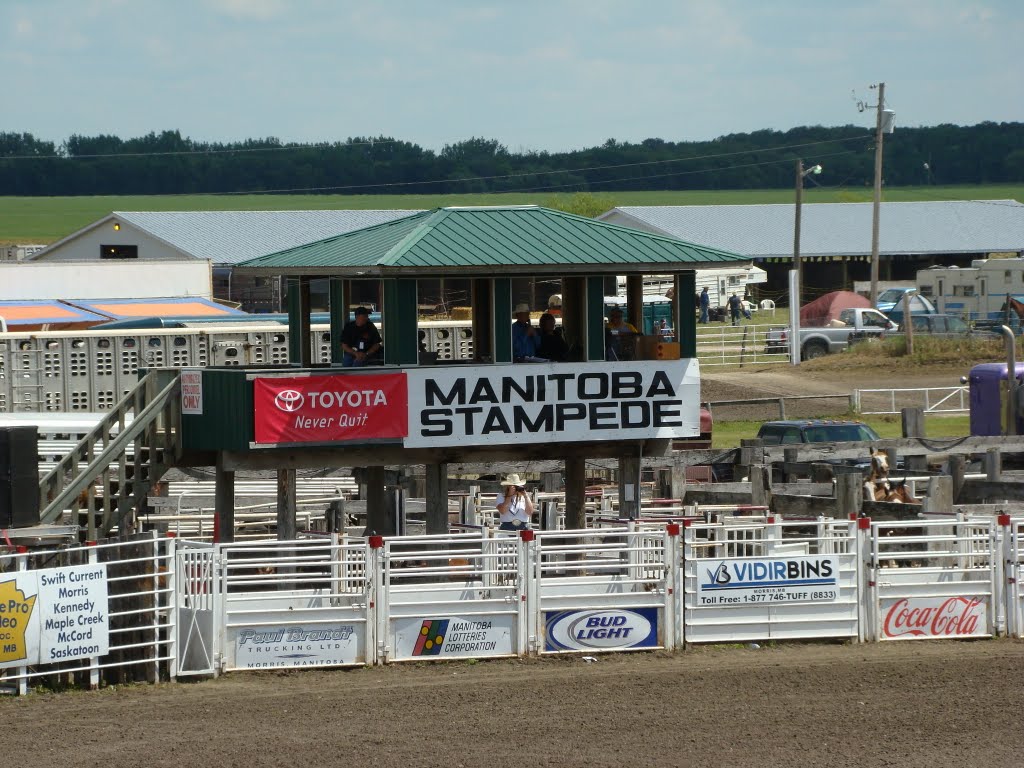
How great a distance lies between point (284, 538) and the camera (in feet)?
63.3

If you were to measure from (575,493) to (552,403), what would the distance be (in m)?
1.66

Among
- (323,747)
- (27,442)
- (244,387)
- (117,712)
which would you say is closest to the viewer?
(323,747)

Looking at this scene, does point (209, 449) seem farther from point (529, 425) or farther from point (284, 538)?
point (529, 425)

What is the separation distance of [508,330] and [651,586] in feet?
13.4

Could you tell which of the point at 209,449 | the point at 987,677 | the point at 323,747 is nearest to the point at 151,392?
the point at 209,449

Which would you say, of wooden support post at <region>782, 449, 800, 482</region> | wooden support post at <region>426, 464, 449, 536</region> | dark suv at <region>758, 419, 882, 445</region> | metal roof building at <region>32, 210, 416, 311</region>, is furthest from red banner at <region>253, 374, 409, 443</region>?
metal roof building at <region>32, 210, 416, 311</region>

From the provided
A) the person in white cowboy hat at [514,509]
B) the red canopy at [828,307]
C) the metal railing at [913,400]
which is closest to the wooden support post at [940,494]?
the person in white cowboy hat at [514,509]

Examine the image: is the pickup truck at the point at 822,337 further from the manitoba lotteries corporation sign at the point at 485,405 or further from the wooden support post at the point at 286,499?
the wooden support post at the point at 286,499

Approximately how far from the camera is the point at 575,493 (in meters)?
20.9

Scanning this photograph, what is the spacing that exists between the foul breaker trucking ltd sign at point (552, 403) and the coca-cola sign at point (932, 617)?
396cm

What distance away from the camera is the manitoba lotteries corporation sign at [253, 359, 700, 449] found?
18703 millimetres

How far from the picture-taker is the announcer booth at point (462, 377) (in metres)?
18.8

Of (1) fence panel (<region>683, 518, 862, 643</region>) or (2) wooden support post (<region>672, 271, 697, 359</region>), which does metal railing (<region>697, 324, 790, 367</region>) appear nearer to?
(2) wooden support post (<region>672, 271, 697, 359</region>)

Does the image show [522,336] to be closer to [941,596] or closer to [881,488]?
[881,488]
